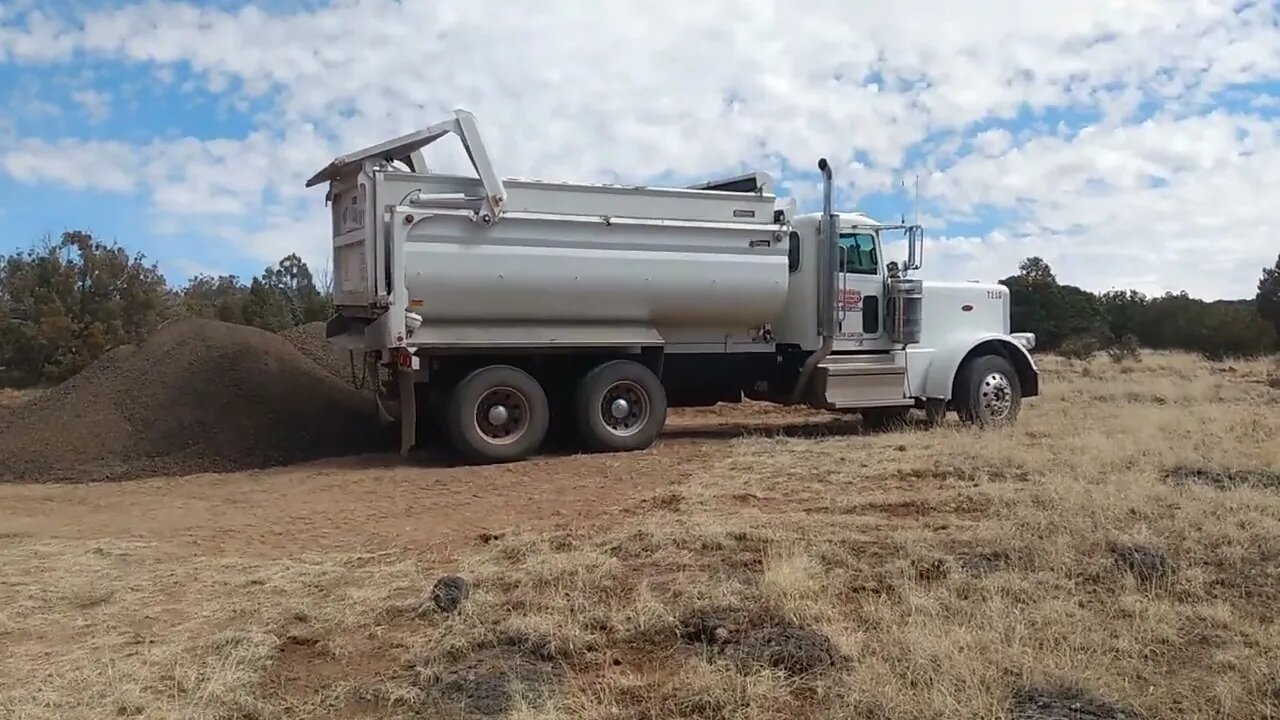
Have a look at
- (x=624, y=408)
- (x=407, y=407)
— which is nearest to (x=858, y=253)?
(x=624, y=408)

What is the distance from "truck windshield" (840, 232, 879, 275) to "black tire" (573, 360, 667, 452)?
10.2ft

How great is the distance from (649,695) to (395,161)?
854 cm

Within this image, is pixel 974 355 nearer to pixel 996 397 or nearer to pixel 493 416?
pixel 996 397

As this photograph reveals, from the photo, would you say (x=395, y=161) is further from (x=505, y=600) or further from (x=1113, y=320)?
(x=1113, y=320)

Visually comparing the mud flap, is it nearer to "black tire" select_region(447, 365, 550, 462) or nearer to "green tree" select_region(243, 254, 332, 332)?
"black tire" select_region(447, 365, 550, 462)

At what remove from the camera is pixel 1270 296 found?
44.0m

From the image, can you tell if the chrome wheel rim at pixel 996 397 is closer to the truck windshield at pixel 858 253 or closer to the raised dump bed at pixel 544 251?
the truck windshield at pixel 858 253

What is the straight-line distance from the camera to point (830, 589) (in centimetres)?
604

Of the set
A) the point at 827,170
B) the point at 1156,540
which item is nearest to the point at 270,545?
the point at 1156,540

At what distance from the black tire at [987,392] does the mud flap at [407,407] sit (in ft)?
23.6

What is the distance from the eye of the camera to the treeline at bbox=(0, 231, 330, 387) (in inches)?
907

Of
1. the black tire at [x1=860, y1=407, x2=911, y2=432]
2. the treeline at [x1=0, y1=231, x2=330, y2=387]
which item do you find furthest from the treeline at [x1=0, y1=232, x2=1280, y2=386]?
the black tire at [x1=860, y1=407, x2=911, y2=432]

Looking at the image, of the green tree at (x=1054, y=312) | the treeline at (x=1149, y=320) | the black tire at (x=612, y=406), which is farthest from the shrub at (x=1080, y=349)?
the black tire at (x=612, y=406)

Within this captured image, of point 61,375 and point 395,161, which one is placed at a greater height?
point 395,161
